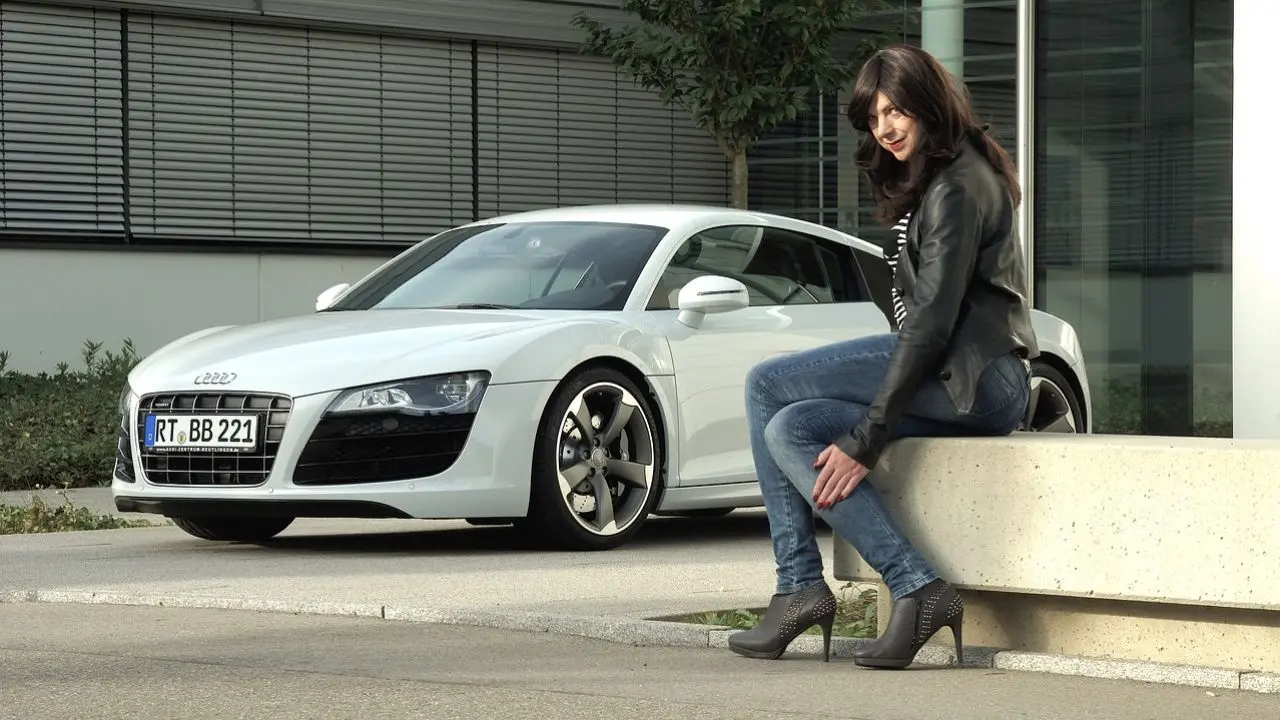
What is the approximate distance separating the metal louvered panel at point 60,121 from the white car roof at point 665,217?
8.08 meters

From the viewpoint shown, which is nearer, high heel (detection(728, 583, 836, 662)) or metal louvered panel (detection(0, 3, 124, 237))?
high heel (detection(728, 583, 836, 662))

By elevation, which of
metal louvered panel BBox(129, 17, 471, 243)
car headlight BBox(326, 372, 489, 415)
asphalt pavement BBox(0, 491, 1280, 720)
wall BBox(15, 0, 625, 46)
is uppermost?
wall BBox(15, 0, 625, 46)

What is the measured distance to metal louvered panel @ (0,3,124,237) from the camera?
56.0 ft

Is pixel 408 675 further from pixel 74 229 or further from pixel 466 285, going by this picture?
pixel 74 229

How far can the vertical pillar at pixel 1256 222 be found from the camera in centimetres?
1041

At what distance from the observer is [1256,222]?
10500mm

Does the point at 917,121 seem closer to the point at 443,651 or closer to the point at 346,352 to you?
the point at 443,651

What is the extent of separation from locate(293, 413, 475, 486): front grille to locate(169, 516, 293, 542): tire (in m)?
1.02

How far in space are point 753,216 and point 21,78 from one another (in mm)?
9017

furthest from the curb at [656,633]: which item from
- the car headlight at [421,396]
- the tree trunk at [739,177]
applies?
the tree trunk at [739,177]

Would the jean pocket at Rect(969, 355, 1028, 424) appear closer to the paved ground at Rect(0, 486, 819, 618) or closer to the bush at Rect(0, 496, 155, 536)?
the paved ground at Rect(0, 486, 819, 618)

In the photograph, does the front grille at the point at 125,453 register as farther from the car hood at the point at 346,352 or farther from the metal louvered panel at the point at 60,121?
the metal louvered panel at the point at 60,121

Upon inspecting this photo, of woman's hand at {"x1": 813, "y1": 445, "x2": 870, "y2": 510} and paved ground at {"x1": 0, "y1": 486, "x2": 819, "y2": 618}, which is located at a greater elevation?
woman's hand at {"x1": 813, "y1": 445, "x2": 870, "y2": 510}

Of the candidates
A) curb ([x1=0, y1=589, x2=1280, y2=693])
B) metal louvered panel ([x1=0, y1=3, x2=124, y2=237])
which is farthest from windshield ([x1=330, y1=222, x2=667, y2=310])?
metal louvered panel ([x1=0, y1=3, x2=124, y2=237])
